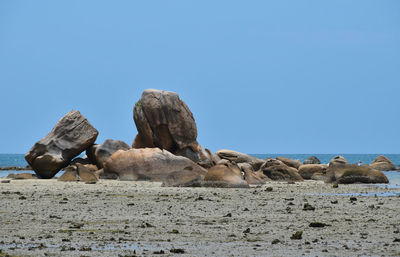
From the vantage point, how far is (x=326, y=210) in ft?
52.2

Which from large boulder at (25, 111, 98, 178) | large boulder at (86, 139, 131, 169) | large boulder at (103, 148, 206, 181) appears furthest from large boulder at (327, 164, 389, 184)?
large boulder at (25, 111, 98, 178)

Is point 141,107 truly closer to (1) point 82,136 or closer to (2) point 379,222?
(1) point 82,136

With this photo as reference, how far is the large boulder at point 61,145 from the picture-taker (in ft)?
114

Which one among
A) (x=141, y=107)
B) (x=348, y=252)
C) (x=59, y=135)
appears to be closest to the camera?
(x=348, y=252)

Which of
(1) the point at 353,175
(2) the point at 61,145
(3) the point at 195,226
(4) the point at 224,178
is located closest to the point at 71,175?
(2) the point at 61,145

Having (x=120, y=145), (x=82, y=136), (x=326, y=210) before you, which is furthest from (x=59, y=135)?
(x=326, y=210)

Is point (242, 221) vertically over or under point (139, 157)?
under

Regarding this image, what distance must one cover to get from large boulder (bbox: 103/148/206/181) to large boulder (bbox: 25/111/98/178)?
4.01 metres

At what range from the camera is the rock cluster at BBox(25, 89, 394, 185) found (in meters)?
30.9

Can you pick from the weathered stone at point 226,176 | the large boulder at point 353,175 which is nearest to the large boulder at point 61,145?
the weathered stone at point 226,176

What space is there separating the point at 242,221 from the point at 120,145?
2520cm

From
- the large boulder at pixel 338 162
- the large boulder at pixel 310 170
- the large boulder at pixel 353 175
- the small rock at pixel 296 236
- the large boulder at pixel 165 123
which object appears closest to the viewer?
the small rock at pixel 296 236

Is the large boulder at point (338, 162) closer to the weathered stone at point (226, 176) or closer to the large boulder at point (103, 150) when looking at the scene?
the weathered stone at point (226, 176)

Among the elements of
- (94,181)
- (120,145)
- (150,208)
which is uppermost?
(120,145)
